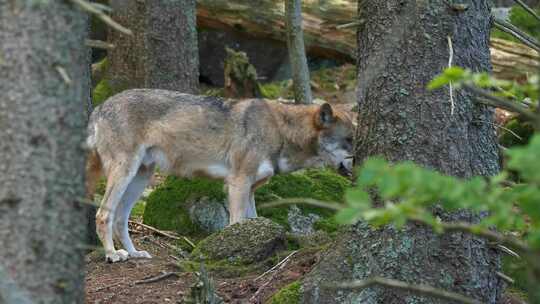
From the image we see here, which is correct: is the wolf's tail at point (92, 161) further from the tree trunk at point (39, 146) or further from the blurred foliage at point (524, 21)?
the blurred foliage at point (524, 21)

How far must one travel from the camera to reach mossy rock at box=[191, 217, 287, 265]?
823 cm

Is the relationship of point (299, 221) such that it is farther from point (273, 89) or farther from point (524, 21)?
point (524, 21)

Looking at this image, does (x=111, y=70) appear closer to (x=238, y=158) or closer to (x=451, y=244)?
(x=238, y=158)

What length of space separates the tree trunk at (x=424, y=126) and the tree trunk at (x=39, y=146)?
2.97 metres

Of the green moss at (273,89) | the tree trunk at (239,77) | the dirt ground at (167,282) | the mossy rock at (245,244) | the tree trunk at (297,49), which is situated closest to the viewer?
the dirt ground at (167,282)

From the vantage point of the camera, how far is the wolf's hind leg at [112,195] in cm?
901

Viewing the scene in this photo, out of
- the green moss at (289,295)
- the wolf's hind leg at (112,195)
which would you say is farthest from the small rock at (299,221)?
the green moss at (289,295)

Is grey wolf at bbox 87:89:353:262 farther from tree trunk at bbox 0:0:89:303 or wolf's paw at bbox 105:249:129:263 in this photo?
tree trunk at bbox 0:0:89:303

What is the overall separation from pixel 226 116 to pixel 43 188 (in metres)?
6.23

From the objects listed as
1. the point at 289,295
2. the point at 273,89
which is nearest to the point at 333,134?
the point at 289,295

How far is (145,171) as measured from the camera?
9781 millimetres

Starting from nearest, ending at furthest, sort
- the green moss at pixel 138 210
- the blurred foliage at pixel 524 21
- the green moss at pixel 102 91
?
the green moss at pixel 138 210 < the green moss at pixel 102 91 < the blurred foliage at pixel 524 21

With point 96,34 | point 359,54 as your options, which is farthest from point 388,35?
point 96,34

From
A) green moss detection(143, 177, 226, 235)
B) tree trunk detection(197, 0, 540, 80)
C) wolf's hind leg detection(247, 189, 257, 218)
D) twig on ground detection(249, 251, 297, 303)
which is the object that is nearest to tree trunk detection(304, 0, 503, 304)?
twig on ground detection(249, 251, 297, 303)
